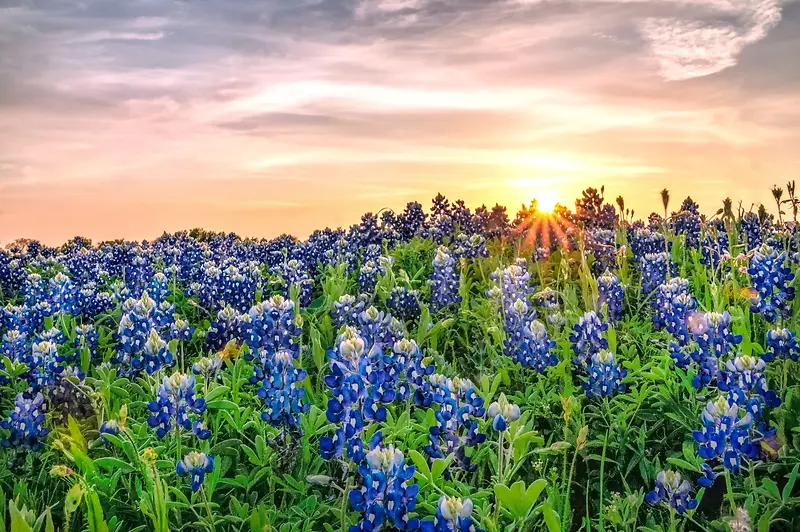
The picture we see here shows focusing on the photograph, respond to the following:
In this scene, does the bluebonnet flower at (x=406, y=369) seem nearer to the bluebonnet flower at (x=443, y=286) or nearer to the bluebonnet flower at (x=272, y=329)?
the bluebonnet flower at (x=272, y=329)

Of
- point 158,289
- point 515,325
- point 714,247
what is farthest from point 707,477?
point 158,289

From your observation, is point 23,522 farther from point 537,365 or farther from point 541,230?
point 541,230

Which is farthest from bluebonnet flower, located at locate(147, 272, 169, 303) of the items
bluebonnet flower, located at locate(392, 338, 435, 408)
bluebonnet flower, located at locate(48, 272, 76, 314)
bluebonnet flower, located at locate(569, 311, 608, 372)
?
bluebonnet flower, located at locate(569, 311, 608, 372)

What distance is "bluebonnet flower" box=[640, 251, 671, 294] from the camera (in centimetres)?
774

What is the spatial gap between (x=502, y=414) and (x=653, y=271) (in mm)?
4720

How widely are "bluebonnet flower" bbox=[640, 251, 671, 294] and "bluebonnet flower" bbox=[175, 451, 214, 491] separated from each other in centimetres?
527

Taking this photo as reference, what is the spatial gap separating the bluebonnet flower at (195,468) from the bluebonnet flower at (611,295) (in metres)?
4.19

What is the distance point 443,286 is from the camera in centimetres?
742

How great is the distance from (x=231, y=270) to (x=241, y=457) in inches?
143

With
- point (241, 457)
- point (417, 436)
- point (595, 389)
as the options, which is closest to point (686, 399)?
point (595, 389)

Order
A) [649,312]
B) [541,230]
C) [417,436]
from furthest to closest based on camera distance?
[541,230]
[649,312]
[417,436]

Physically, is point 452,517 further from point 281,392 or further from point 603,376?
point 603,376

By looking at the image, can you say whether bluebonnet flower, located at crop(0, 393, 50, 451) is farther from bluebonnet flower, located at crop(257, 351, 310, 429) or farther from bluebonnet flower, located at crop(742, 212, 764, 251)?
bluebonnet flower, located at crop(742, 212, 764, 251)

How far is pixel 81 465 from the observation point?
4387 mm
